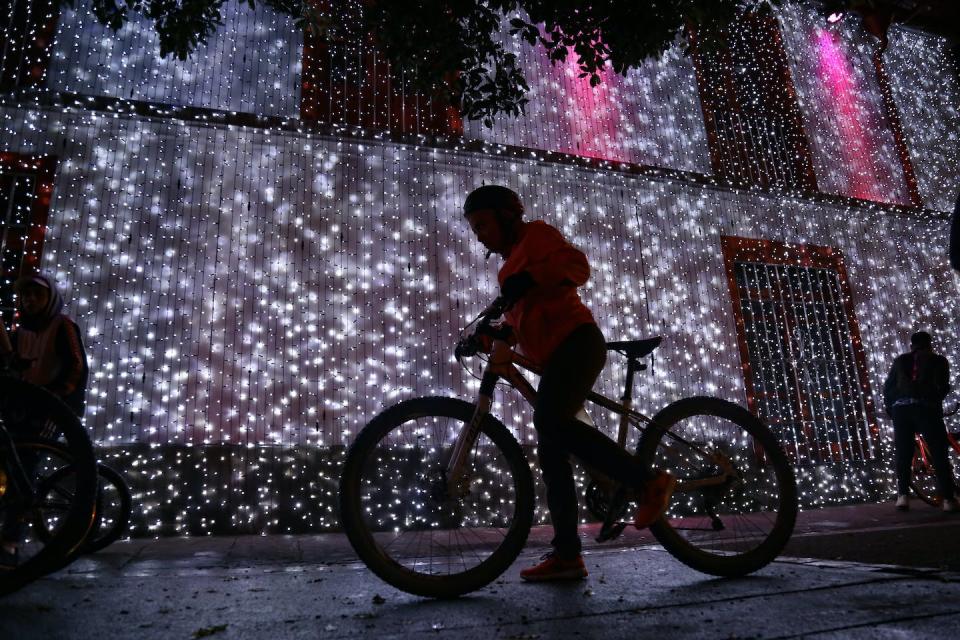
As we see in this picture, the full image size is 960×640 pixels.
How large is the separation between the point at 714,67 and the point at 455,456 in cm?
821

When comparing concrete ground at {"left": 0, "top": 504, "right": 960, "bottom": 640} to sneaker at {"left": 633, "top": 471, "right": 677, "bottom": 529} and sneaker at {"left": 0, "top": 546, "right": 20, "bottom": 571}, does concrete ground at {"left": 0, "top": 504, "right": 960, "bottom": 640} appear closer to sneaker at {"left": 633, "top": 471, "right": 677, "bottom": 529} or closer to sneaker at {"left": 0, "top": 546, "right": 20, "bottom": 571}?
sneaker at {"left": 0, "top": 546, "right": 20, "bottom": 571}

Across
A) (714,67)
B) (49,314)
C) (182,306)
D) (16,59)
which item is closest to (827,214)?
(714,67)

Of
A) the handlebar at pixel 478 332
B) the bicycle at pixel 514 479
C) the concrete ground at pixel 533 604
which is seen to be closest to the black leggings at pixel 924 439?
the concrete ground at pixel 533 604

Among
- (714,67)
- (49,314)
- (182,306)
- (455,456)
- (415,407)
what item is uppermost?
(714,67)

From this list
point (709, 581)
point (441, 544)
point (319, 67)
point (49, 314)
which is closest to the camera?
point (709, 581)

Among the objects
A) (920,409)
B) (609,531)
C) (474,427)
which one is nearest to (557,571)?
(609,531)

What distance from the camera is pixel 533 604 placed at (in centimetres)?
181

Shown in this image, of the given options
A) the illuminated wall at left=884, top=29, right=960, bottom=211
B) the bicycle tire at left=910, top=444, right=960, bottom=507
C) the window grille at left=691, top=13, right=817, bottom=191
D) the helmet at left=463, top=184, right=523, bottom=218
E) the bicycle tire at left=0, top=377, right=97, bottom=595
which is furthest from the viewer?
the illuminated wall at left=884, top=29, right=960, bottom=211

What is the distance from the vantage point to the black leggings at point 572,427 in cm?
217

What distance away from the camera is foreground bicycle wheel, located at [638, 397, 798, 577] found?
237cm

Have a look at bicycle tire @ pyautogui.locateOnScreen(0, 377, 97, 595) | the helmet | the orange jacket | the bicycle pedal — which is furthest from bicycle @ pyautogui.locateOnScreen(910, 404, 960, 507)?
bicycle tire @ pyautogui.locateOnScreen(0, 377, 97, 595)

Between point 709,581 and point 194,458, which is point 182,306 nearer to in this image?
point 194,458

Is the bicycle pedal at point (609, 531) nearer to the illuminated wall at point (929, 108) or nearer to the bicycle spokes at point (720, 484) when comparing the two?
the bicycle spokes at point (720, 484)

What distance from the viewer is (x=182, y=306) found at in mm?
5398
